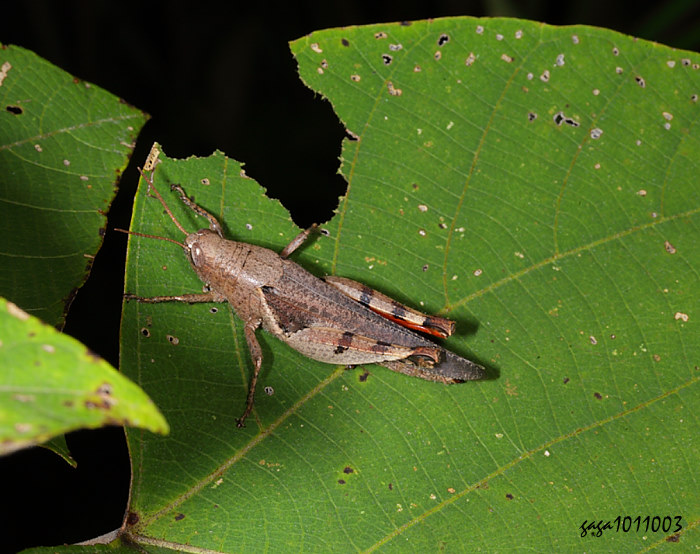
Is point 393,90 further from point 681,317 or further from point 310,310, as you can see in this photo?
point 681,317

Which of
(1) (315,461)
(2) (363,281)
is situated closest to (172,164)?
(2) (363,281)

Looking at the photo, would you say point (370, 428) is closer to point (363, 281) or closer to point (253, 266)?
point (363, 281)

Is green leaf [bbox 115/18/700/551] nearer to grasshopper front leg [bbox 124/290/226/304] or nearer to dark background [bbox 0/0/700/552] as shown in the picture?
grasshopper front leg [bbox 124/290/226/304]

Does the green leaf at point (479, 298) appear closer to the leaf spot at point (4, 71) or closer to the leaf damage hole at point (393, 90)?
the leaf damage hole at point (393, 90)

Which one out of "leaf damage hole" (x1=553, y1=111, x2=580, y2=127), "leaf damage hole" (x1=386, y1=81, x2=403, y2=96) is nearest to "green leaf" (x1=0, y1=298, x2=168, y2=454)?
"leaf damage hole" (x1=386, y1=81, x2=403, y2=96)

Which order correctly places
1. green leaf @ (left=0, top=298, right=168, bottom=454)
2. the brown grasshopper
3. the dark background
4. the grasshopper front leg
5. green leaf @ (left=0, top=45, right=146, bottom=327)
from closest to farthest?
green leaf @ (left=0, top=298, right=168, bottom=454)
green leaf @ (left=0, top=45, right=146, bottom=327)
the grasshopper front leg
the brown grasshopper
the dark background

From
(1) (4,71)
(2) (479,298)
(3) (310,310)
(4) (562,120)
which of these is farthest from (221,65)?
(2) (479,298)
